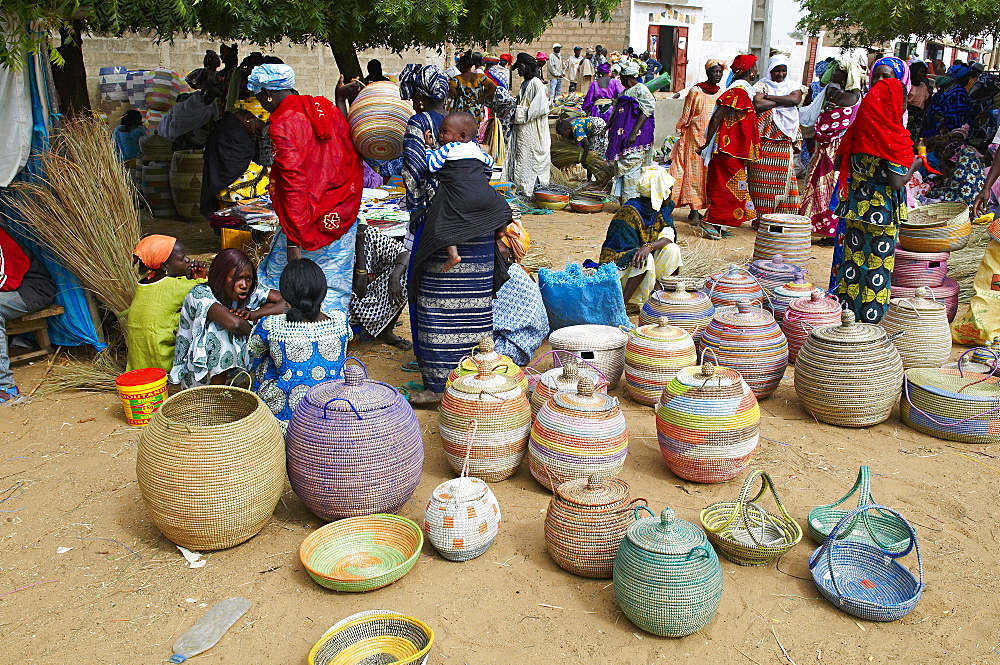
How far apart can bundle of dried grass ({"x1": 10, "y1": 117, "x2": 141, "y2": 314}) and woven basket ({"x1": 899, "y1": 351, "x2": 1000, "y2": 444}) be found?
4676 millimetres

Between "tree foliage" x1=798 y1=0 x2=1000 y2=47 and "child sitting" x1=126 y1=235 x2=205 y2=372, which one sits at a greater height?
"tree foliage" x1=798 y1=0 x2=1000 y2=47

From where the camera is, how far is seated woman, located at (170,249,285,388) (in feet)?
14.3

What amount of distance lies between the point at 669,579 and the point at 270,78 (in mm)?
3527

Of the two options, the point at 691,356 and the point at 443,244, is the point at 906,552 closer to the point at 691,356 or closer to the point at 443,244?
the point at 691,356

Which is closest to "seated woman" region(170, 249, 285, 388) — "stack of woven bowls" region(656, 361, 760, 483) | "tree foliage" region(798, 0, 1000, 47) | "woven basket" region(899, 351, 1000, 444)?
"stack of woven bowls" region(656, 361, 760, 483)

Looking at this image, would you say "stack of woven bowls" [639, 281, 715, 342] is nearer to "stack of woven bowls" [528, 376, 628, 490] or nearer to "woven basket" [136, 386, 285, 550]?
"stack of woven bowls" [528, 376, 628, 490]

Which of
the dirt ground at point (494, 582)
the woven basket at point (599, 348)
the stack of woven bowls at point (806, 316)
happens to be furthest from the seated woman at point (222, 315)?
the stack of woven bowls at point (806, 316)

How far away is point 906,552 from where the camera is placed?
10.2 ft

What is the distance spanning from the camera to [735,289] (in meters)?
5.49

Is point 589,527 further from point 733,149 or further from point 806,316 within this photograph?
point 733,149

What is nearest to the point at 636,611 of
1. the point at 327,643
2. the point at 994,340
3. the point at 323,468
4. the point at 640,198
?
the point at 327,643

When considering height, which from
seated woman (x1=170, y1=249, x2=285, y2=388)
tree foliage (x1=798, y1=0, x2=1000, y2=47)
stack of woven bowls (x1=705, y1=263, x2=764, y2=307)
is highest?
tree foliage (x1=798, y1=0, x2=1000, y2=47)

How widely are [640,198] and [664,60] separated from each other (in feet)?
80.5

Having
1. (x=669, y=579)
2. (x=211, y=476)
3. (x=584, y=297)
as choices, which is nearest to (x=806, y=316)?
(x=584, y=297)
